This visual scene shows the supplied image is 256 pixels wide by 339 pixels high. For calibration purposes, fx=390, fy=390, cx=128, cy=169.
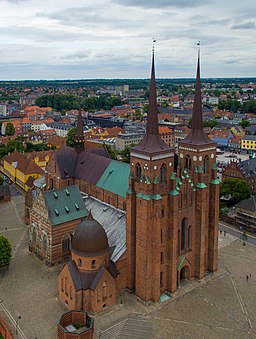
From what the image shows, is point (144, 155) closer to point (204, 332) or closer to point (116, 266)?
point (116, 266)

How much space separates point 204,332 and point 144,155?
2431 cm

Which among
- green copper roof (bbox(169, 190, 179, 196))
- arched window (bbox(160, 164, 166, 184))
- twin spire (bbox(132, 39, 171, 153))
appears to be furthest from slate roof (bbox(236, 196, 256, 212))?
twin spire (bbox(132, 39, 171, 153))

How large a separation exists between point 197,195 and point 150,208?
10.2 meters

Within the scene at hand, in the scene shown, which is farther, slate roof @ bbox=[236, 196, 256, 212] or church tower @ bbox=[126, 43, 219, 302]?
slate roof @ bbox=[236, 196, 256, 212]

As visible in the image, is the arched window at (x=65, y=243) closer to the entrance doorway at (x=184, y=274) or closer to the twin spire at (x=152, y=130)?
the entrance doorway at (x=184, y=274)

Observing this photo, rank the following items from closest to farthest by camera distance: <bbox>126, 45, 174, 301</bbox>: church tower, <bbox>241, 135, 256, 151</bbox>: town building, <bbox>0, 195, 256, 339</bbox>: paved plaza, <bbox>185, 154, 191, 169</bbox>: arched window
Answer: <bbox>0, 195, 256, 339</bbox>: paved plaza < <bbox>126, 45, 174, 301</bbox>: church tower < <bbox>185, 154, 191, 169</bbox>: arched window < <bbox>241, 135, 256, 151</bbox>: town building

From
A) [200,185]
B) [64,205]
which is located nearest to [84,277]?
[64,205]

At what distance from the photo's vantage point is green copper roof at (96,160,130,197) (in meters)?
70.2

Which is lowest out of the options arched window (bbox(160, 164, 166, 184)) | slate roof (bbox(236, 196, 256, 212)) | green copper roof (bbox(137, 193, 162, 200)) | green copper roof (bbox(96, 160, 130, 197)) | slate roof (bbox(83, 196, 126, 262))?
slate roof (bbox(236, 196, 256, 212))

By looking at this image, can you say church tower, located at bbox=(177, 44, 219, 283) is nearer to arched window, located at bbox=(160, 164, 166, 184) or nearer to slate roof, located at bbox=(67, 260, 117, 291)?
arched window, located at bbox=(160, 164, 166, 184)

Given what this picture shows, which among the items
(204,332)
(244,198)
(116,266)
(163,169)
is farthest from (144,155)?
(244,198)

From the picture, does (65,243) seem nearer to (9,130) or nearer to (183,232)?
(183,232)

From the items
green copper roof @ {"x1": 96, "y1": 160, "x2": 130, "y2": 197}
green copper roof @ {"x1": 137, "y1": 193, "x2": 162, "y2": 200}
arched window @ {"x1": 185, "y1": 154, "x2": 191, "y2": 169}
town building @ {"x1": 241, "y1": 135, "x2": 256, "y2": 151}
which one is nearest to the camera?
green copper roof @ {"x1": 137, "y1": 193, "x2": 162, "y2": 200}

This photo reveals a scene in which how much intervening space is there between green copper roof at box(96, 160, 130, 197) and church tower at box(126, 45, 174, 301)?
13.1 m
